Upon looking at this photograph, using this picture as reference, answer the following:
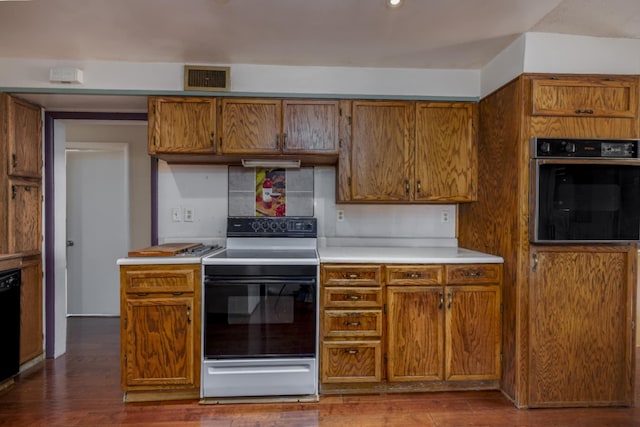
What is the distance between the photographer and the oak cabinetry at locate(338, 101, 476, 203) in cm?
276

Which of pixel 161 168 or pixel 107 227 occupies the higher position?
pixel 161 168

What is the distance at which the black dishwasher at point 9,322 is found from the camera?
2.40 m

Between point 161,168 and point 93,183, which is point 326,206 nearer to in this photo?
point 161,168

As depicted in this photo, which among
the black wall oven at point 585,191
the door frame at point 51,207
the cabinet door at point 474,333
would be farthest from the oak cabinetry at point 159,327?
the black wall oven at point 585,191

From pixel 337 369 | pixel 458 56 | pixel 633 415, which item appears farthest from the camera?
pixel 458 56

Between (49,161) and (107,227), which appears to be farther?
(107,227)

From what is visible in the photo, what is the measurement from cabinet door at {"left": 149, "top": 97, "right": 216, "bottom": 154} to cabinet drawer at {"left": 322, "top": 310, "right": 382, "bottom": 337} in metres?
1.43


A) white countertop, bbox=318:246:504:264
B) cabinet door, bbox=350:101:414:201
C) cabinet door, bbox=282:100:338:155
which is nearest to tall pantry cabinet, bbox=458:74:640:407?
white countertop, bbox=318:246:504:264

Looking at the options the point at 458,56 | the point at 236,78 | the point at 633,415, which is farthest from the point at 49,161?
the point at 633,415

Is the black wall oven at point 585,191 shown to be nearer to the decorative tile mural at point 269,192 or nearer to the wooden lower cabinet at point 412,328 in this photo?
the wooden lower cabinet at point 412,328

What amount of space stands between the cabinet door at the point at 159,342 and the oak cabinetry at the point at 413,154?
138cm

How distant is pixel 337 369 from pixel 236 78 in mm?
2129

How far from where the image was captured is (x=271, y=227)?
2980mm

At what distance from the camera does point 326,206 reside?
3111 mm
